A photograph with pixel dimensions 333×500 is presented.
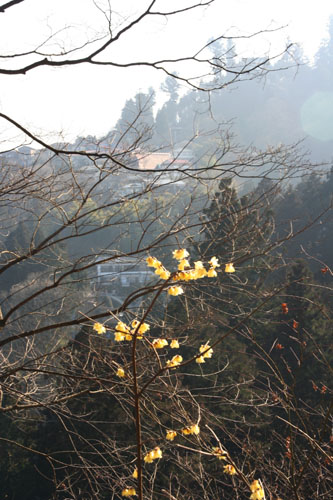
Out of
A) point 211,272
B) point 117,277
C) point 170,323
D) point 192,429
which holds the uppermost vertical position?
point 211,272

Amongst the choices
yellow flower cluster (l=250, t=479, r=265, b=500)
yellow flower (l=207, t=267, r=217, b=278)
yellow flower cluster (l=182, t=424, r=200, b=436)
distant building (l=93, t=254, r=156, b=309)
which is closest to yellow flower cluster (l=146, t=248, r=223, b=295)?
yellow flower (l=207, t=267, r=217, b=278)

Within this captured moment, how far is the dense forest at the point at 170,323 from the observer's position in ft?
10.0

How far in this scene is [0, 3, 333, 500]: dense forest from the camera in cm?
306

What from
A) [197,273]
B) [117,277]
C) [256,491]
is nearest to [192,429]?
[256,491]

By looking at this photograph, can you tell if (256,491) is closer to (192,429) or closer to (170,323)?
(192,429)

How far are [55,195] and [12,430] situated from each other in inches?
366

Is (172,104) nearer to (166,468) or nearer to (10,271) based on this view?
(10,271)

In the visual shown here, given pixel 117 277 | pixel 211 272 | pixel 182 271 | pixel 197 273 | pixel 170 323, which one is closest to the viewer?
pixel 182 271

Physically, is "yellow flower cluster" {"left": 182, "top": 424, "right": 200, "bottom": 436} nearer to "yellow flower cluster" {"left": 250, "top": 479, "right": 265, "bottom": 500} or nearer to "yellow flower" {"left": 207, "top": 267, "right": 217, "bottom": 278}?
"yellow flower cluster" {"left": 250, "top": 479, "right": 265, "bottom": 500}

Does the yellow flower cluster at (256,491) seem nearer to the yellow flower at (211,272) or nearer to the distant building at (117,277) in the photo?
the yellow flower at (211,272)

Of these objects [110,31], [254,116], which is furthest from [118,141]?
[254,116]

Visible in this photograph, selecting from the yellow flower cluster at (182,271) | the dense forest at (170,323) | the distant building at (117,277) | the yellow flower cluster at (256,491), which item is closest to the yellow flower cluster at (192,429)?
the dense forest at (170,323)

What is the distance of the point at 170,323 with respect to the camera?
4742mm

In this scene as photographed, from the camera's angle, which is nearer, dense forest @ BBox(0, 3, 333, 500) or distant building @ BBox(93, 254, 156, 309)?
dense forest @ BBox(0, 3, 333, 500)
